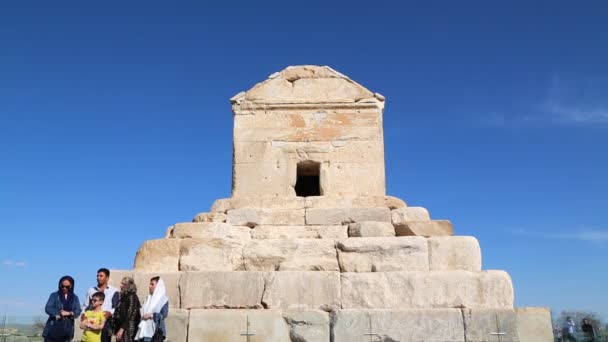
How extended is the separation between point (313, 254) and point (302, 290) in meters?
0.71

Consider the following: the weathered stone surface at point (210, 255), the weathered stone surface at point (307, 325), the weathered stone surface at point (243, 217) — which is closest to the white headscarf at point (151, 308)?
the weathered stone surface at point (210, 255)

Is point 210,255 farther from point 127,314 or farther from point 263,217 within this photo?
point 127,314

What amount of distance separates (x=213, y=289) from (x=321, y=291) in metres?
1.49

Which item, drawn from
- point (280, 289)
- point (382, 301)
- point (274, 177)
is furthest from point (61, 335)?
point (274, 177)

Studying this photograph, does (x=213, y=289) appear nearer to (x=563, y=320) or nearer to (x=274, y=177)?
(x=274, y=177)

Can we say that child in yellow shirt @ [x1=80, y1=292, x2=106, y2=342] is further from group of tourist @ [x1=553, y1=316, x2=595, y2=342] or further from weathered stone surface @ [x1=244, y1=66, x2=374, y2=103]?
group of tourist @ [x1=553, y1=316, x2=595, y2=342]

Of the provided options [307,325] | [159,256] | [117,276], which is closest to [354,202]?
[307,325]

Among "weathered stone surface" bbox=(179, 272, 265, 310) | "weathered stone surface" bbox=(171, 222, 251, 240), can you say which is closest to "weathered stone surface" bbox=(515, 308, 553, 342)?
"weathered stone surface" bbox=(179, 272, 265, 310)

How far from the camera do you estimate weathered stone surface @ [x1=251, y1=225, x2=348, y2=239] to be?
815 cm

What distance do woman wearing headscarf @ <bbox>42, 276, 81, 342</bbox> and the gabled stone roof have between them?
5.28m

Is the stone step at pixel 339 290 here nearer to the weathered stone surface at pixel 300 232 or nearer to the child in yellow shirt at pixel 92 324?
the weathered stone surface at pixel 300 232

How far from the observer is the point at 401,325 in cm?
654

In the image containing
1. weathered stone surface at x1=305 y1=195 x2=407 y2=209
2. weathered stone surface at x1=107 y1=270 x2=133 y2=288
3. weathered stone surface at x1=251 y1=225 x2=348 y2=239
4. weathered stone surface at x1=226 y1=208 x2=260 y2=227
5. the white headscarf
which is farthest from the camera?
weathered stone surface at x1=305 y1=195 x2=407 y2=209

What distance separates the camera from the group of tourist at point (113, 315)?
224 inches
